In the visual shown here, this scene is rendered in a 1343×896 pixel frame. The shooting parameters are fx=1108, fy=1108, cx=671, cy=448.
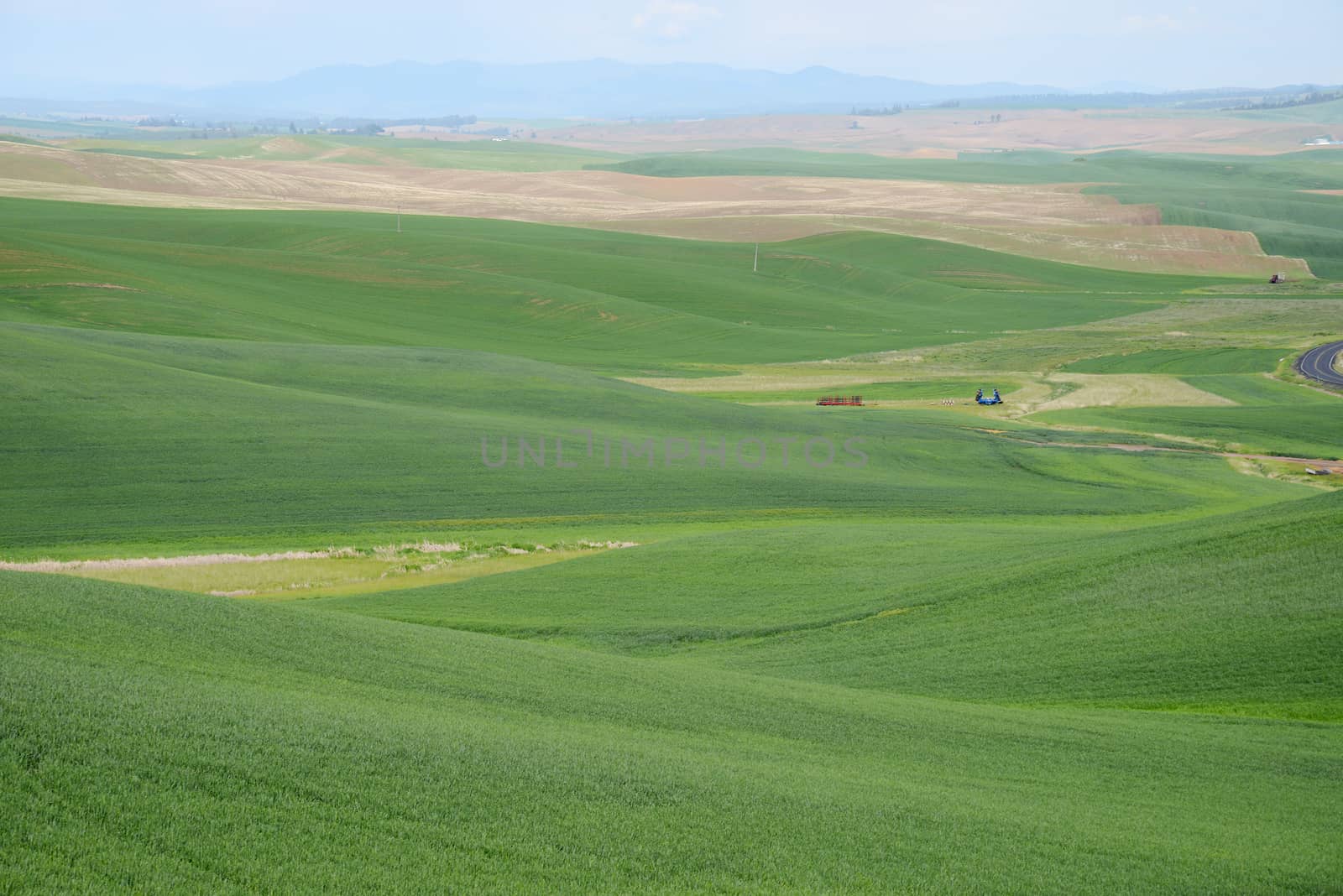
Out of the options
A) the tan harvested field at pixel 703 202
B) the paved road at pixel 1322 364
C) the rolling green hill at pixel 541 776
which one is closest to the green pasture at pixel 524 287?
the tan harvested field at pixel 703 202

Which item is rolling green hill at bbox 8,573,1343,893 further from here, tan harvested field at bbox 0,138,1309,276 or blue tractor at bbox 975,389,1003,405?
tan harvested field at bbox 0,138,1309,276

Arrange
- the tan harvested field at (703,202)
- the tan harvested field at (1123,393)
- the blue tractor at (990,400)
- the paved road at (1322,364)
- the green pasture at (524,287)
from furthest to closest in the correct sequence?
the tan harvested field at (703,202), the green pasture at (524,287), the paved road at (1322,364), the tan harvested field at (1123,393), the blue tractor at (990,400)

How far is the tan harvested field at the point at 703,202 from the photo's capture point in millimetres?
123750

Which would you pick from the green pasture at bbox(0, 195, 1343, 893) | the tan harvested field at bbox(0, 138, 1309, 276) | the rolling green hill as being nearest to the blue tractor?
the green pasture at bbox(0, 195, 1343, 893)

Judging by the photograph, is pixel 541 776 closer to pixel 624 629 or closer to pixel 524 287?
pixel 624 629

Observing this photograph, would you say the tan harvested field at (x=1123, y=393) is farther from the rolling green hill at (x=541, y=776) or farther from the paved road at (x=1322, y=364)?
the rolling green hill at (x=541, y=776)

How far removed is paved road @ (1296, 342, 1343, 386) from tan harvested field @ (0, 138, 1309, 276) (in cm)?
4373

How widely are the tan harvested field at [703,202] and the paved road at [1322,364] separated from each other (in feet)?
143

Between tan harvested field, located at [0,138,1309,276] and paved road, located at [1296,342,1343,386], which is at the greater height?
tan harvested field, located at [0,138,1309,276]

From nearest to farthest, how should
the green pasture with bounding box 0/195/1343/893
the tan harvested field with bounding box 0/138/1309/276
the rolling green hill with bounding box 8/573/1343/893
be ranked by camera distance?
the rolling green hill with bounding box 8/573/1343/893, the green pasture with bounding box 0/195/1343/893, the tan harvested field with bounding box 0/138/1309/276

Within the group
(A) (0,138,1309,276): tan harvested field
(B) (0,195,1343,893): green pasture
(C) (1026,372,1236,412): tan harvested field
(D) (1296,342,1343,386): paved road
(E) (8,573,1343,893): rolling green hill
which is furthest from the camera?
(A) (0,138,1309,276): tan harvested field

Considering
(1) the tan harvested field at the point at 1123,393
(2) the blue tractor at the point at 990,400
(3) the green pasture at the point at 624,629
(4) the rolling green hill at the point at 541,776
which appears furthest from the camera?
(1) the tan harvested field at the point at 1123,393

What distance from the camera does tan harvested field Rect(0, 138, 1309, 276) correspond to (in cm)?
12375

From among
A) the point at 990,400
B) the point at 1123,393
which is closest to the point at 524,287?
the point at 990,400
